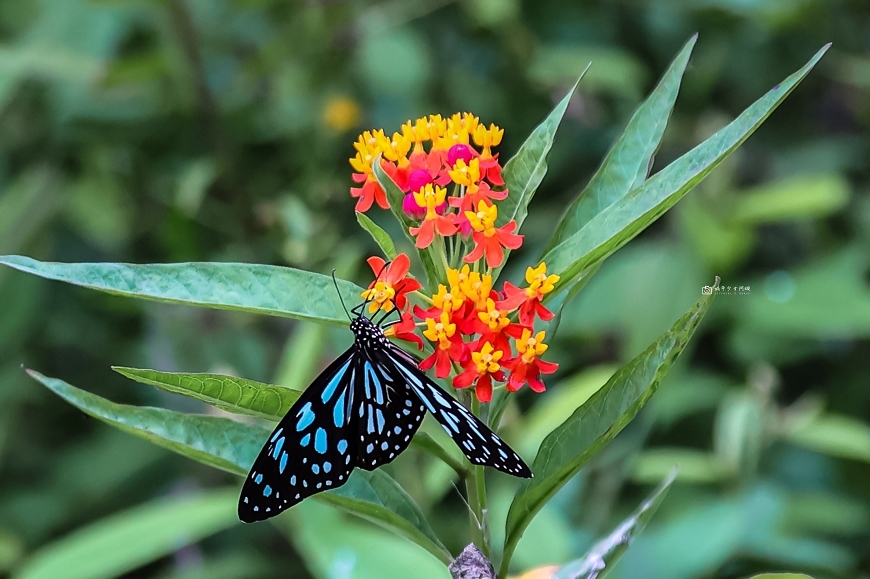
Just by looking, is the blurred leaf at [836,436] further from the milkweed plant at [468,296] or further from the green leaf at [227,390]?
the green leaf at [227,390]

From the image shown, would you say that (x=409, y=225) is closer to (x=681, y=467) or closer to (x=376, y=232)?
(x=376, y=232)

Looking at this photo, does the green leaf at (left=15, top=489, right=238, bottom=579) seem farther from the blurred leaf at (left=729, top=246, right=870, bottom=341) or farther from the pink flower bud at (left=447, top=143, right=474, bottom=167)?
the blurred leaf at (left=729, top=246, right=870, bottom=341)

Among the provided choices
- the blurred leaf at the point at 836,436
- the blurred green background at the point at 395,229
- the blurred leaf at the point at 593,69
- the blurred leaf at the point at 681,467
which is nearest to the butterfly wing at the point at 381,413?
the blurred green background at the point at 395,229

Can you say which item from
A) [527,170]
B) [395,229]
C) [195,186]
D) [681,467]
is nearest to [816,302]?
[681,467]

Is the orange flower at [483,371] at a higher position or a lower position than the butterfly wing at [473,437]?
higher

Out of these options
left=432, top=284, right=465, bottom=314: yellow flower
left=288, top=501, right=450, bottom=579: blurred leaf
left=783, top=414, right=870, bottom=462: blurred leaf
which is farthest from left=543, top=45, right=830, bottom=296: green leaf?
left=783, top=414, right=870, bottom=462: blurred leaf

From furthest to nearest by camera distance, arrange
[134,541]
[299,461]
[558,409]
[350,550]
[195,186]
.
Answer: [195,186]
[558,409]
[134,541]
[350,550]
[299,461]
